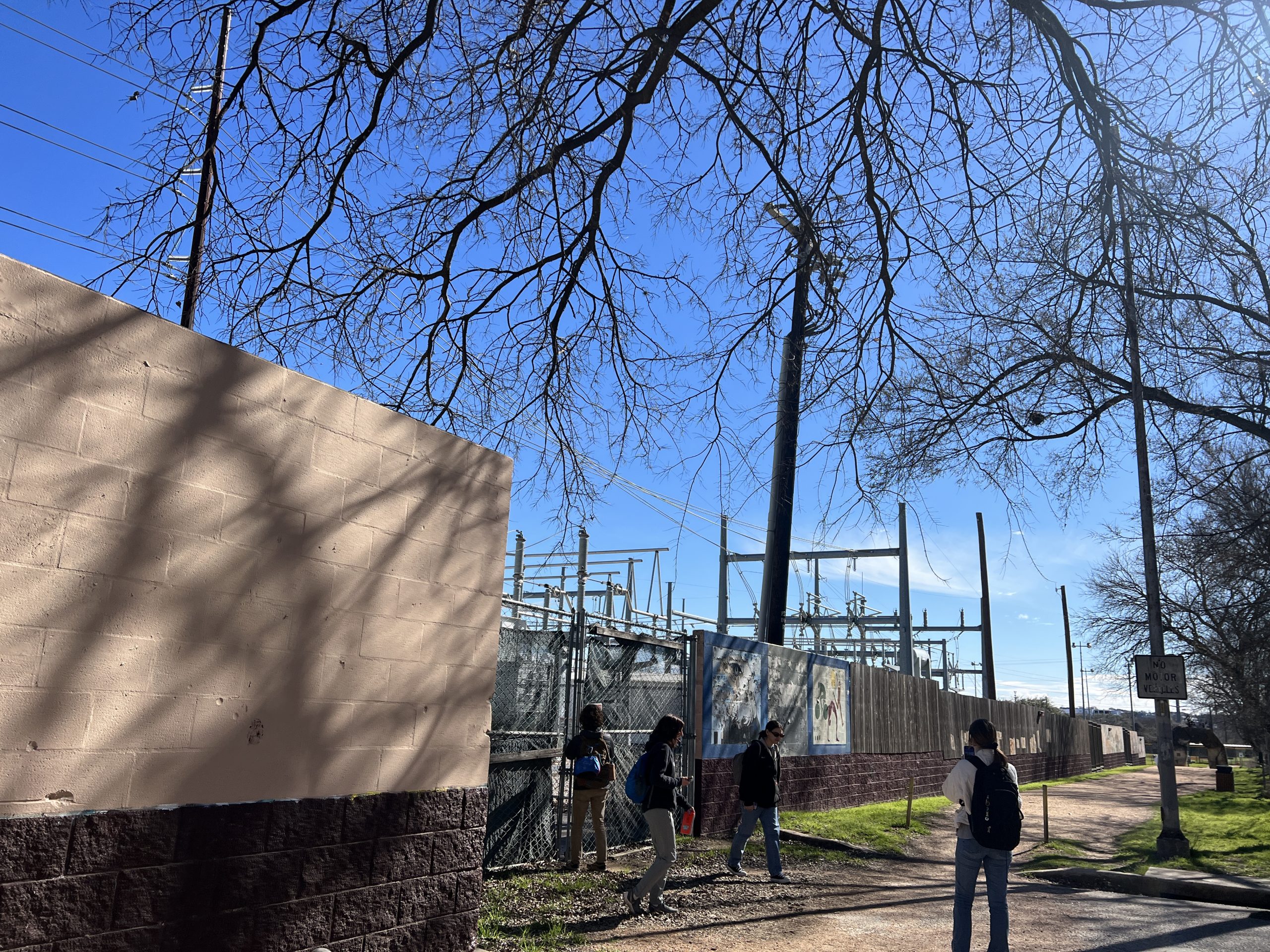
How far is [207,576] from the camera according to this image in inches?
170

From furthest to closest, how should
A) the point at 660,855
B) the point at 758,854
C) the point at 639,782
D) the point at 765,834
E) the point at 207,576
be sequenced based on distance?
the point at 758,854 → the point at 765,834 → the point at 639,782 → the point at 660,855 → the point at 207,576

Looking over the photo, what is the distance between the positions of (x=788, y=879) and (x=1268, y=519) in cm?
1021

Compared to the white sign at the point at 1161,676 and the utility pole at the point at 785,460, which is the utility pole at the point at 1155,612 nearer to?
the white sign at the point at 1161,676

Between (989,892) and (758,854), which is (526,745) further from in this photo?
(989,892)

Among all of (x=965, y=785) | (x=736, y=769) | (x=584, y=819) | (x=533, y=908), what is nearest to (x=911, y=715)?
(x=736, y=769)

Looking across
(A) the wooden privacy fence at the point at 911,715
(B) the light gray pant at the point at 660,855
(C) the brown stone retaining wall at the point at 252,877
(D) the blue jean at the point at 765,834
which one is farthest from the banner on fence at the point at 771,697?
(C) the brown stone retaining wall at the point at 252,877

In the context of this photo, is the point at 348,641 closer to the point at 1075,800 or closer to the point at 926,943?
the point at 926,943

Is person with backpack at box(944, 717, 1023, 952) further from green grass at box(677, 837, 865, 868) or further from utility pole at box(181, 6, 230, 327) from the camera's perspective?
utility pole at box(181, 6, 230, 327)

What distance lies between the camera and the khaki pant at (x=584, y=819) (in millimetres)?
9273

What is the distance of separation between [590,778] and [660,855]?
151cm

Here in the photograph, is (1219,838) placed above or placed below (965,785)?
below

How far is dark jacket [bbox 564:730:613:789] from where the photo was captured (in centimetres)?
921

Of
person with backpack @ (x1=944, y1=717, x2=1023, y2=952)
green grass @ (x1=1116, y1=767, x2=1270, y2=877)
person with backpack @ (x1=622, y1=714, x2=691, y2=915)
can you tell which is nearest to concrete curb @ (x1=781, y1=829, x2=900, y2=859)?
green grass @ (x1=1116, y1=767, x2=1270, y2=877)

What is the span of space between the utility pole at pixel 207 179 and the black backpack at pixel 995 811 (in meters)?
6.12
